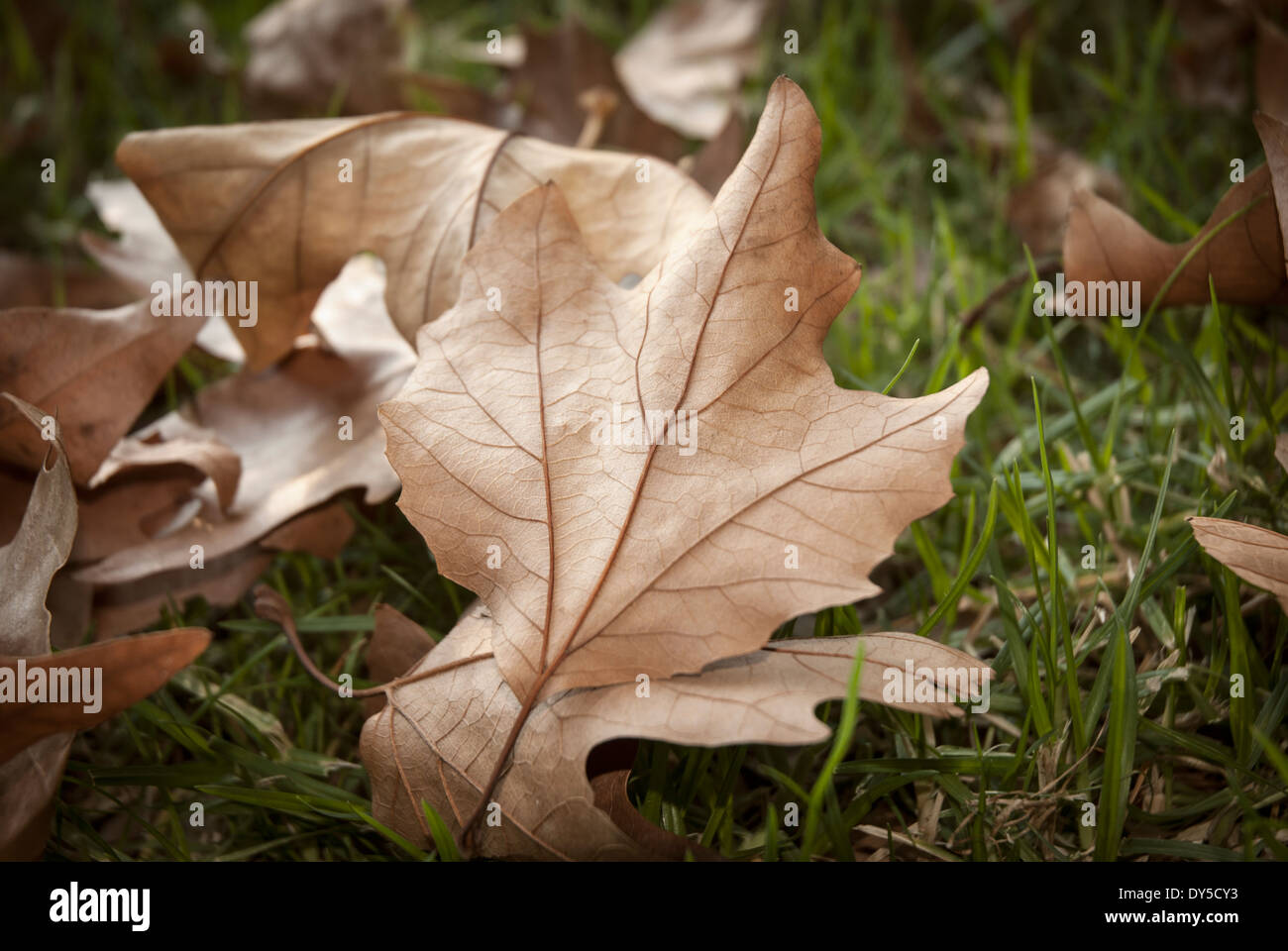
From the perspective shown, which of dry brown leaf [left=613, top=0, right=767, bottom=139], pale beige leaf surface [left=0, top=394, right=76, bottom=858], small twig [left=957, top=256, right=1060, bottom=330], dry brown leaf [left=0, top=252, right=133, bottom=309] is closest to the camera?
pale beige leaf surface [left=0, top=394, right=76, bottom=858]

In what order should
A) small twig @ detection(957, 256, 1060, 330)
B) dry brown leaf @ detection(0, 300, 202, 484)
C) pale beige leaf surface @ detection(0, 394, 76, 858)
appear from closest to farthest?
pale beige leaf surface @ detection(0, 394, 76, 858) → dry brown leaf @ detection(0, 300, 202, 484) → small twig @ detection(957, 256, 1060, 330)

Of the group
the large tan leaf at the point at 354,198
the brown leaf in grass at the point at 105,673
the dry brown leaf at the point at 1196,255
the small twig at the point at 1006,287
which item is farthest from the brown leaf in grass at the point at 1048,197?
the brown leaf in grass at the point at 105,673

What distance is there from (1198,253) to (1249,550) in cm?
60

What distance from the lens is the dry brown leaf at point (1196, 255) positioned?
140 centimetres

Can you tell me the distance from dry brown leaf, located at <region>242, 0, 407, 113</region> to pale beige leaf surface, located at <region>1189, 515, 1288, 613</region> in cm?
220

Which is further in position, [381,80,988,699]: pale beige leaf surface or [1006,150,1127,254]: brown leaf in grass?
[1006,150,1127,254]: brown leaf in grass

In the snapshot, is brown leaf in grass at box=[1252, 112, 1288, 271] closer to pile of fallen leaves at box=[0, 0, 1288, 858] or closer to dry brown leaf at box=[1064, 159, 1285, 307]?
pile of fallen leaves at box=[0, 0, 1288, 858]

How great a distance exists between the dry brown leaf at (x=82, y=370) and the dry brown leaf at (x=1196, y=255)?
1.45 m

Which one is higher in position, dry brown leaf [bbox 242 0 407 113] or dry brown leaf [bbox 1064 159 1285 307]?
dry brown leaf [bbox 242 0 407 113]

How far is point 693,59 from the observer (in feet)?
8.77

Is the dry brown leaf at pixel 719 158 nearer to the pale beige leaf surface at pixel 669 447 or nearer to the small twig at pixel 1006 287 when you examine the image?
the small twig at pixel 1006 287

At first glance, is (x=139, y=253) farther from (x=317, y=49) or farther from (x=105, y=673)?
(x=105, y=673)

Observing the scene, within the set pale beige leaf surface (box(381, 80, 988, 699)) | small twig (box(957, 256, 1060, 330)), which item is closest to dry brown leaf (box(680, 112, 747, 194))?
small twig (box(957, 256, 1060, 330))

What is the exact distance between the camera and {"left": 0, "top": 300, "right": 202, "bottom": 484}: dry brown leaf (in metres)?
1.38
